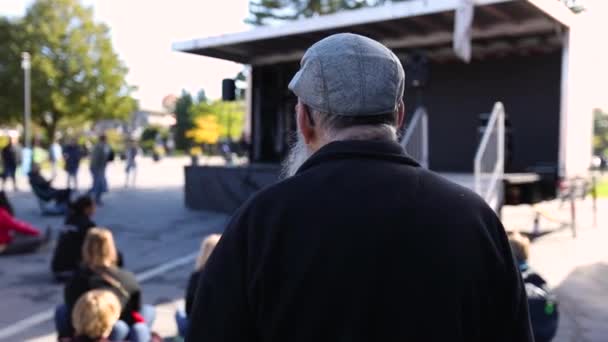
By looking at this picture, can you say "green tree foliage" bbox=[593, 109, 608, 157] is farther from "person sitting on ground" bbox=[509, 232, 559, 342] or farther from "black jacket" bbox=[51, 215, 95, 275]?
"person sitting on ground" bbox=[509, 232, 559, 342]

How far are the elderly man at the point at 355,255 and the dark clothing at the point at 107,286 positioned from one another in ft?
10.6

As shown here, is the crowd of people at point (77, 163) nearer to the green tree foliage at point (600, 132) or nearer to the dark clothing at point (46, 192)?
the dark clothing at point (46, 192)

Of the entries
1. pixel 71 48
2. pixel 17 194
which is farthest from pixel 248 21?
pixel 71 48

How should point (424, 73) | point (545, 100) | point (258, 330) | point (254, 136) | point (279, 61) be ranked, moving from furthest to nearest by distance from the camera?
point (254, 136) < point (279, 61) < point (545, 100) < point (424, 73) < point (258, 330)

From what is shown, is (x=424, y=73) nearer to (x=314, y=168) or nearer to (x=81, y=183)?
(x=314, y=168)

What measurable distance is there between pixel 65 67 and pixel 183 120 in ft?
44.2

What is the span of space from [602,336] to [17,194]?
51.1 feet

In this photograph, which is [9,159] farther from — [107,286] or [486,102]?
[107,286]

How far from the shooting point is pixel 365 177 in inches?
44.6

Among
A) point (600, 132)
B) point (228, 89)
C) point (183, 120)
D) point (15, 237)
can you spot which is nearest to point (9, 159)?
point (15, 237)

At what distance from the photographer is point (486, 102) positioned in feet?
46.6

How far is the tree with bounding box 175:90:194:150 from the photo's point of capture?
59.8 meters

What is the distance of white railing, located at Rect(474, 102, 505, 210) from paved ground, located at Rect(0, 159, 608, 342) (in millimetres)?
1007

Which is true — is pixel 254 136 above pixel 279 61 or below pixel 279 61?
below
